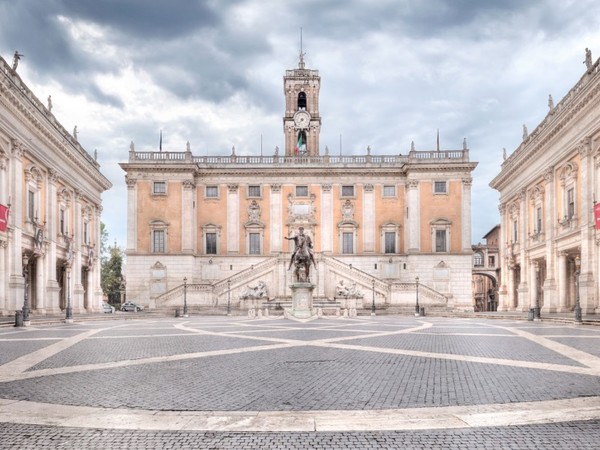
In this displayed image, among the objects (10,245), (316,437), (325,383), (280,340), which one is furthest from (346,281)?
(316,437)

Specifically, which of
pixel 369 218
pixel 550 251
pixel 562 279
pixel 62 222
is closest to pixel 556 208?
pixel 550 251

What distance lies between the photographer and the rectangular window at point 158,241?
5506cm

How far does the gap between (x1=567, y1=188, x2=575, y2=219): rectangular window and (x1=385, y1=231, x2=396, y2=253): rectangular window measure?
21.7m

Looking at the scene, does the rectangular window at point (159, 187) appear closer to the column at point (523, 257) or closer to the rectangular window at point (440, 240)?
the rectangular window at point (440, 240)

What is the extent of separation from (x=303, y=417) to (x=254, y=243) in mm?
49297

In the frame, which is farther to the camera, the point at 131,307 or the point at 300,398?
the point at 131,307

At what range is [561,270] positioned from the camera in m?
37.4

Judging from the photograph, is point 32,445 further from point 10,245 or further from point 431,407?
point 10,245

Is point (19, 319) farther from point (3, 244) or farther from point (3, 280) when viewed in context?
point (3, 244)

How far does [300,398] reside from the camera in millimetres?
8289

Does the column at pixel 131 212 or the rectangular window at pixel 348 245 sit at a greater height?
the column at pixel 131 212

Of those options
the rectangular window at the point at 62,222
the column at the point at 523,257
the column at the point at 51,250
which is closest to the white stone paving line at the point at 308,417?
the column at the point at 51,250

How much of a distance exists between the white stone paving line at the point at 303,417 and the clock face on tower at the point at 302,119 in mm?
58365

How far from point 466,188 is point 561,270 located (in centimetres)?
1898
